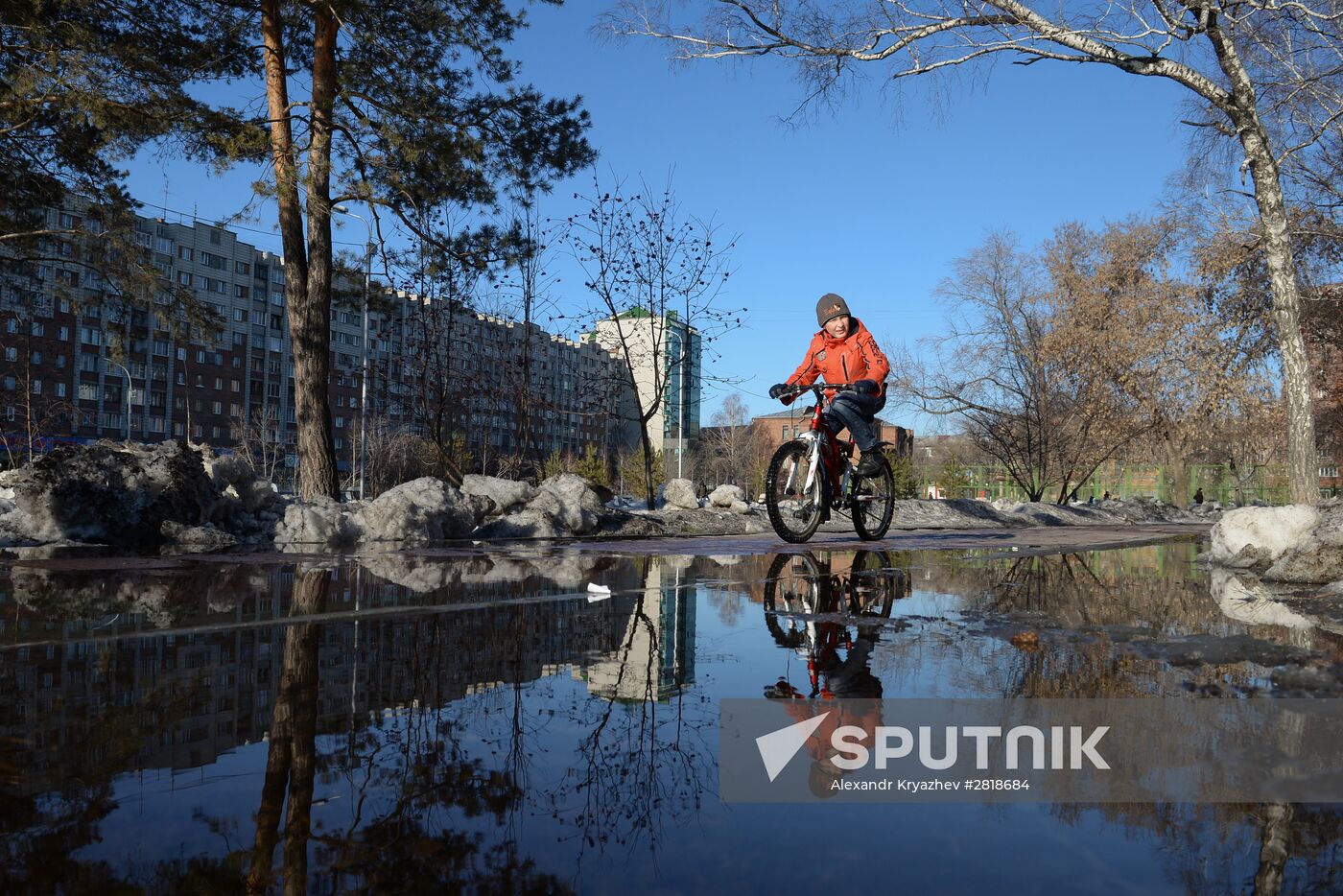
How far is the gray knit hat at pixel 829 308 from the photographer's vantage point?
8078mm

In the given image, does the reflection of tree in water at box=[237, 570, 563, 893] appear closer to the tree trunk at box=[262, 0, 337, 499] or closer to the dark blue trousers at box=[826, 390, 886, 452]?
the dark blue trousers at box=[826, 390, 886, 452]

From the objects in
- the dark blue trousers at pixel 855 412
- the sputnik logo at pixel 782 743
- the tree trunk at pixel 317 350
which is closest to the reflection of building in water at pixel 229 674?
the sputnik logo at pixel 782 743

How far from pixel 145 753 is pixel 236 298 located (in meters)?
113

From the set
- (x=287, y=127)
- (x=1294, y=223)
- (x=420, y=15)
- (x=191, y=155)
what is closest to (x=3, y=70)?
(x=191, y=155)

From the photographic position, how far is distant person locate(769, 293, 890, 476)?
7988mm

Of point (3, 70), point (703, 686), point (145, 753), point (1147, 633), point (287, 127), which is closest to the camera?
point (145, 753)

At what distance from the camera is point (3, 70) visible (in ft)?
45.7

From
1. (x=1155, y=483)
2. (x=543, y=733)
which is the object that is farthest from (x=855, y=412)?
(x=1155, y=483)

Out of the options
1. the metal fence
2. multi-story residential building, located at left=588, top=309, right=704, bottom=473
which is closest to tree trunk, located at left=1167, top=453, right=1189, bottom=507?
the metal fence

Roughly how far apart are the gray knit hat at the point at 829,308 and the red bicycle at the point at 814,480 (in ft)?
1.86

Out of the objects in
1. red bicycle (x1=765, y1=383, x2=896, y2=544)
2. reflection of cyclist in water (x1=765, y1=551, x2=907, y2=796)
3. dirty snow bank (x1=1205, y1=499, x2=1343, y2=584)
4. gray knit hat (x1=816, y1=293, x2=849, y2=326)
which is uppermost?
gray knit hat (x1=816, y1=293, x2=849, y2=326)

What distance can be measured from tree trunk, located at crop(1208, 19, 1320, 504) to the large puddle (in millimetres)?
5558

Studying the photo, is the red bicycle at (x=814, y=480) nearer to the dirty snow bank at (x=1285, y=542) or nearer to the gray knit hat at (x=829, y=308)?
the gray knit hat at (x=829, y=308)

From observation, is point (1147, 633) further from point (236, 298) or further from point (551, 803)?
point (236, 298)
